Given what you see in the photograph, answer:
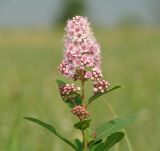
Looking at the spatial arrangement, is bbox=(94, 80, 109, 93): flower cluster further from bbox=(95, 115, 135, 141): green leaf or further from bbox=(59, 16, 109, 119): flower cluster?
bbox=(95, 115, 135, 141): green leaf

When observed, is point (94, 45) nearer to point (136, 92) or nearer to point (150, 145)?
point (150, 145)

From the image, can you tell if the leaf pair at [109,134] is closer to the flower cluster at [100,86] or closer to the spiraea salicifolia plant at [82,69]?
the spiraea salicifolia plant at [82,69]

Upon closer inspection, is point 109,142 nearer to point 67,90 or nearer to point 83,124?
point 83,124

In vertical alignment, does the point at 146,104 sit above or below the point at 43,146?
above

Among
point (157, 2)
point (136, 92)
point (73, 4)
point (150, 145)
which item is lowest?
point (150, 145)

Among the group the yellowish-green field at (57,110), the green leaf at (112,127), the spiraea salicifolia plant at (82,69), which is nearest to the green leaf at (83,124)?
the spiraea salicifolia plant at (82,69)

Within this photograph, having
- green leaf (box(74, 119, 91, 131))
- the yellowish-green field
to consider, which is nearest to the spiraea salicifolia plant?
green leaf (box(74, 119, 91, 131))

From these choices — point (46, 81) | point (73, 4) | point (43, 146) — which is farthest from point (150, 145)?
point (73, 4)

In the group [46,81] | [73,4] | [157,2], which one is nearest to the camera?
[46,81]
